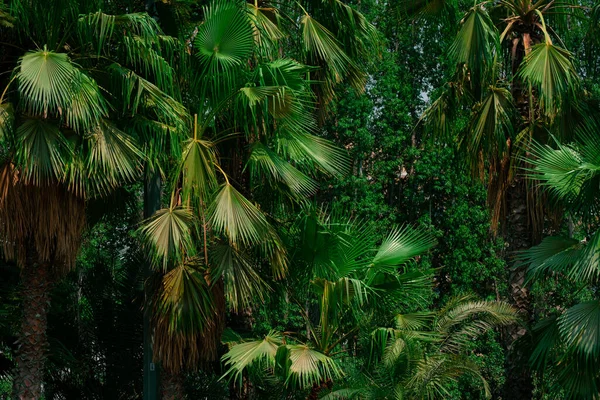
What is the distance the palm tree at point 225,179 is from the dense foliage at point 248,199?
0.03m

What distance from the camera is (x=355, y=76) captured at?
14602 millimetres

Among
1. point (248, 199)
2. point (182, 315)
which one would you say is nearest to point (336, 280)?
point (248, 199)

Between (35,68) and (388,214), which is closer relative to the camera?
(35,68)

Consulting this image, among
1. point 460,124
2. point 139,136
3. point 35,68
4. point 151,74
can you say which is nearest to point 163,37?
point 151,74

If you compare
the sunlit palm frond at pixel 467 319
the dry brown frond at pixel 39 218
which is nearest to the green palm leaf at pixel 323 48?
the sunlit palm frond at pixel 467 319

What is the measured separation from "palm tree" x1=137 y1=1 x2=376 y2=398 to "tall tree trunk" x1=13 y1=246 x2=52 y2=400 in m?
1.27

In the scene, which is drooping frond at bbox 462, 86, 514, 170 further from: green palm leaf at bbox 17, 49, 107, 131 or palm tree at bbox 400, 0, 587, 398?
green palm leaf at bbox 17, 49, 107, 131

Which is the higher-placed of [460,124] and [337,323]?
[460,124]

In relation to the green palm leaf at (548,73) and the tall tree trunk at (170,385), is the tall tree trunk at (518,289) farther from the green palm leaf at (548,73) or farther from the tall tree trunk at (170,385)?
the tall tree trunk at (170,385)

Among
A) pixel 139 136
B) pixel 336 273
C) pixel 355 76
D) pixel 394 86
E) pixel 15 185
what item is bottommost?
pixel 336 273

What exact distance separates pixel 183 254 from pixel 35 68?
2622 millimetres

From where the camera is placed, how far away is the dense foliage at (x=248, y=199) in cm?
1042

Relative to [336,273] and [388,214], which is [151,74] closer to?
[336,273]

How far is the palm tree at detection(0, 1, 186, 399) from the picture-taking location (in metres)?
10.1
